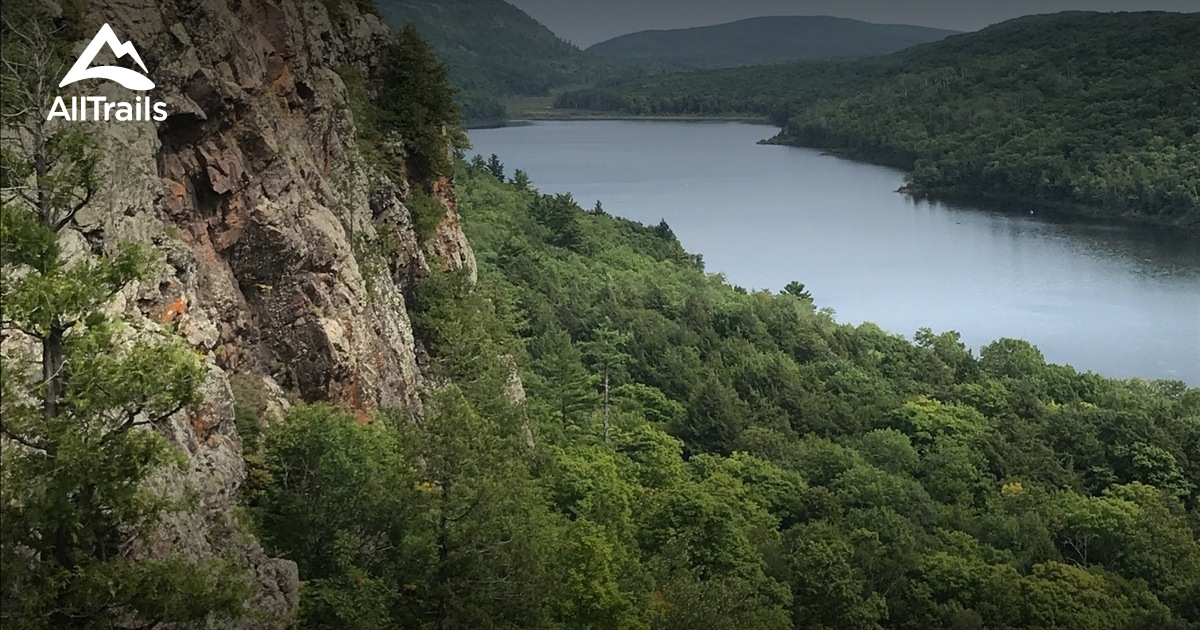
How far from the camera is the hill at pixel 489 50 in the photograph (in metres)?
124

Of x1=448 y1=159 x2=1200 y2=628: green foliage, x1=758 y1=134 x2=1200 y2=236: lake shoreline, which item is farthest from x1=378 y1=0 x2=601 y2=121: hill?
x1=448 y1=159 x2=1200 y2=628: green foliage

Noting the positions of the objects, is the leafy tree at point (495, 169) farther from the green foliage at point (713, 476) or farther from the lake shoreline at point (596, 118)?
the lake shoreline at point (596, 118)

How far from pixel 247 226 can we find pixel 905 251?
207 ft

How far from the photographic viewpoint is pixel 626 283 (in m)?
56.1

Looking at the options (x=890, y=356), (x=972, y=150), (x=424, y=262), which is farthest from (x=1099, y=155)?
(x=424, y=262)

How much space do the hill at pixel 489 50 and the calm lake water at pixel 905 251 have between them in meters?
15.4

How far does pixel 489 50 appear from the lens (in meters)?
148

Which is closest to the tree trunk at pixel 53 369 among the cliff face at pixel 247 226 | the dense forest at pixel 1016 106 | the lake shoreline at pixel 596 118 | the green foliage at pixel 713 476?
the cliff face at pixel 247 226

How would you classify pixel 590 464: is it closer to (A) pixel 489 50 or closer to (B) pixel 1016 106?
(B) pixel 1016 106

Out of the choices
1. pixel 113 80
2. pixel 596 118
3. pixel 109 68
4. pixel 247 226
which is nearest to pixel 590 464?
pixel 247 226

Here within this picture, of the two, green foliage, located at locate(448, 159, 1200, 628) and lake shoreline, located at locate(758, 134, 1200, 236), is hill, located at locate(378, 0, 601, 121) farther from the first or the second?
green foliage, located at locate(448, 159, 1200, 628)

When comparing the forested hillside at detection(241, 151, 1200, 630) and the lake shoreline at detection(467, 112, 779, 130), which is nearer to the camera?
the forested hillside at detection(241, 151, 1200, 630)

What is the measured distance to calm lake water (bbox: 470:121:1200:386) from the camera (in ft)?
198

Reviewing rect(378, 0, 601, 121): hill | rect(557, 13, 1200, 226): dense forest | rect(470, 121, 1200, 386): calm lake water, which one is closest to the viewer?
rect(470, 121, 1200, 386): calm lake water
